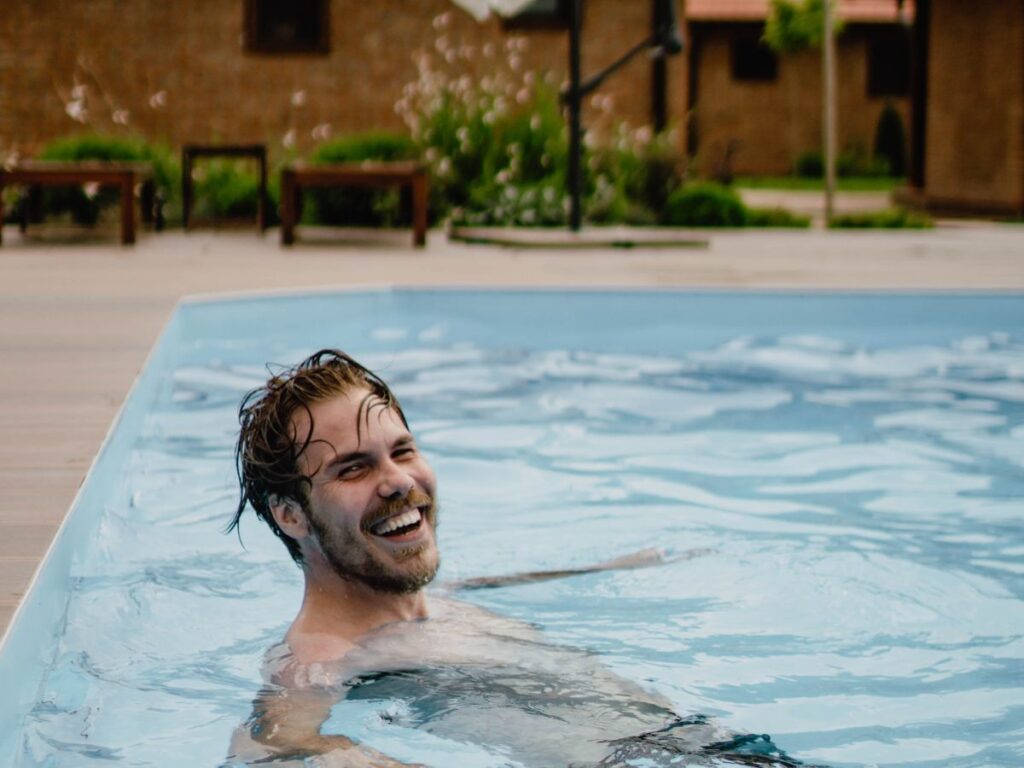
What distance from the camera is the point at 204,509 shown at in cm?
507

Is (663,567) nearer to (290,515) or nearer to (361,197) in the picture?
(290,515)

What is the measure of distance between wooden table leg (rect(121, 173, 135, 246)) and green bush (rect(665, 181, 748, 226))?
473cm

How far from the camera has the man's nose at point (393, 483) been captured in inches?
111

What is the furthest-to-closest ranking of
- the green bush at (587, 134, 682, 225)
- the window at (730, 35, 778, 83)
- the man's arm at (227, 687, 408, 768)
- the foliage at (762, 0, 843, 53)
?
1. the window at (730, 35, 778, 83)
2. the foliage at (762, 0, 843, 53)
3. the green bush at (587, 134, 682, 225)
4. the man's arm at (227, 687, 408, 768)

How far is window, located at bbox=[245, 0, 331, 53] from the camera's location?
1548 cm

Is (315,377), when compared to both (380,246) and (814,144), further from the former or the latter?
(814,144)

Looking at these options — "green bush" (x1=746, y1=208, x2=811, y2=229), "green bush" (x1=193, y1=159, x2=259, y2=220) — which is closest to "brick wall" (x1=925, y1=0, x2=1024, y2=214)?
"green bush" (x1=746, y1=208, x2=811, y2=229)

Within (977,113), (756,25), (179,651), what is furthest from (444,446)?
(756,25)

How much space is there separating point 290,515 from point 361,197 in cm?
1006

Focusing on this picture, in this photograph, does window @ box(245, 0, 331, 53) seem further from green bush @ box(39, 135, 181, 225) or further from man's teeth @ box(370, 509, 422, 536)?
man's teeth @ box(370, 509, 422, 536)

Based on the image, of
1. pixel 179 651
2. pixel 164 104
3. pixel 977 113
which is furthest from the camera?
pixel 977 113

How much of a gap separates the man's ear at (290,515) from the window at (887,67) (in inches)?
1141

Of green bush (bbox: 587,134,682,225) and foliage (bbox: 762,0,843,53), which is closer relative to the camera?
green bush (bbox: 587,134,682,225)

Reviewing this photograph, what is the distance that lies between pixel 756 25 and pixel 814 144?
2.61 meters
